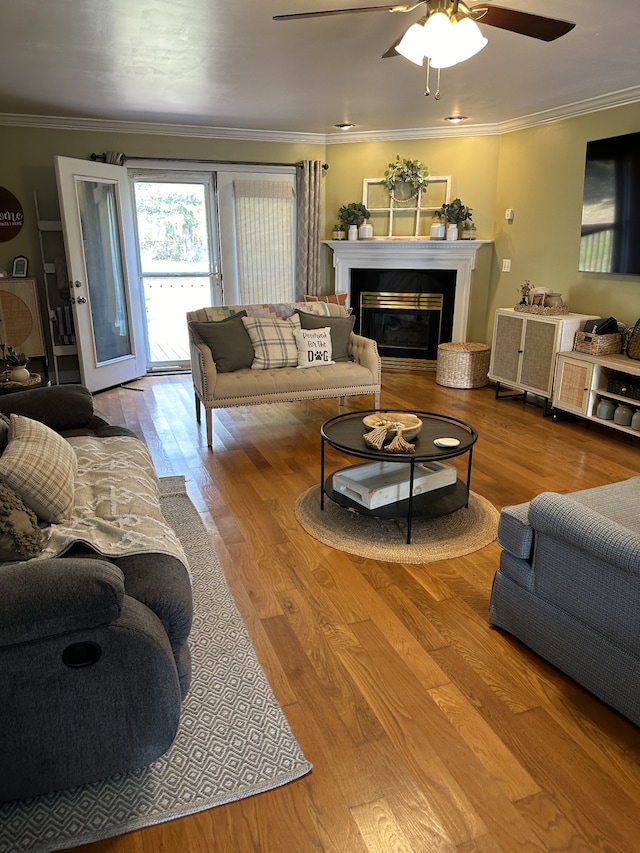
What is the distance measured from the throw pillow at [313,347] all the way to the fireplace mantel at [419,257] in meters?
2.12

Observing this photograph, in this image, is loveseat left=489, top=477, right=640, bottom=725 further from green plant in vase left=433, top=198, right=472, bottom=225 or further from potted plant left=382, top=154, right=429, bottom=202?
potted plant left=382, top=154, right=429, bottom=202

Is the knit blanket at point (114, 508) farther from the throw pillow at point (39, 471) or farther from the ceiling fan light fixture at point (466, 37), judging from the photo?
the ceiling fan light fixture at point (466, 37)

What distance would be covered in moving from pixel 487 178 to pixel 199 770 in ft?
19.1

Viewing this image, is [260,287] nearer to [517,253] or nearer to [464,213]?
[464,213]

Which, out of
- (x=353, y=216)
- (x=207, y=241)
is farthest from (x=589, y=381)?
(x=207, y=241)

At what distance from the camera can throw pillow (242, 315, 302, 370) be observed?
4406mm

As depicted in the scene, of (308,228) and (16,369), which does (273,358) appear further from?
(308,228)

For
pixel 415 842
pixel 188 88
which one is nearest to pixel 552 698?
pixel 415 842

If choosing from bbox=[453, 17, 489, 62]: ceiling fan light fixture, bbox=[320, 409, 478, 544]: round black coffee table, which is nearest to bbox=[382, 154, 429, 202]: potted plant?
bbox=[320, 409, 478, 544]: round black coffee table

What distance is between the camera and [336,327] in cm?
467

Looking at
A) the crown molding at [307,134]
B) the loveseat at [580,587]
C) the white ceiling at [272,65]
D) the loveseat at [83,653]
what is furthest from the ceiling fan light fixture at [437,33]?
the crown molding at [307,134]

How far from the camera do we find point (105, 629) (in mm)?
1421

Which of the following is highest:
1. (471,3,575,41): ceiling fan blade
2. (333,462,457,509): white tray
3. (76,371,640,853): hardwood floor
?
(471,3,575,41): ceiling fan blade

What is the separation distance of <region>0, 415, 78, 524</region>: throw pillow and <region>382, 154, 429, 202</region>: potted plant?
15.9ft
